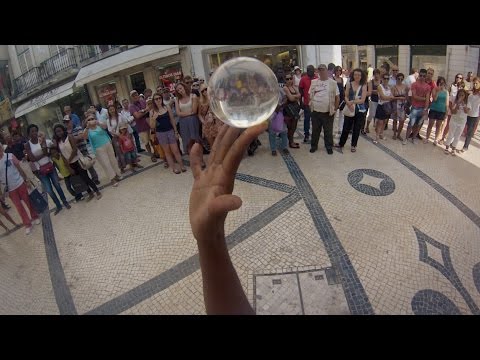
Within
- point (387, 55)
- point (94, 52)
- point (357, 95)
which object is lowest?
point (357, 95)

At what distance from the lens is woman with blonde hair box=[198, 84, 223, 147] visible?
5.64m

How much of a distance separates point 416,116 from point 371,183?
2.80 m

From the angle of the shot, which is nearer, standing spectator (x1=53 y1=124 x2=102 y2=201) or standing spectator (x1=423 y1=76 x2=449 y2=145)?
standing spectator (x1=53 y1=124 x2=102 y2=201)

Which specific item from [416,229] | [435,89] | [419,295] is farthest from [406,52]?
[419,295]

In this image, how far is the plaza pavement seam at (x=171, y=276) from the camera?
3.75 meters

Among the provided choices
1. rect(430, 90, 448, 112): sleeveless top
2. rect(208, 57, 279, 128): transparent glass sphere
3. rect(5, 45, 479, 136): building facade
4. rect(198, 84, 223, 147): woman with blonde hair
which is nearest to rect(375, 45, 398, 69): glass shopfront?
rect(5, 45, 479, 136): building facade

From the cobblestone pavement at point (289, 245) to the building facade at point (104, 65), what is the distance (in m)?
10.3

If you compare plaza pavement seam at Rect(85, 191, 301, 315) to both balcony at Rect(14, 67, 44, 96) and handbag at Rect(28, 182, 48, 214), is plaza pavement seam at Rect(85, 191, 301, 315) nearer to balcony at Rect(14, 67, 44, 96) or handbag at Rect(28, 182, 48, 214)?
handbag at Rect(28, 182, 48, 214)

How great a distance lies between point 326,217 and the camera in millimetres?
4781

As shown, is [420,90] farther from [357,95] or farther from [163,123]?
[163,123]

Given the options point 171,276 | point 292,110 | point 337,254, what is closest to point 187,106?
point 292,110

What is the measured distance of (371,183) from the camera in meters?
5.69

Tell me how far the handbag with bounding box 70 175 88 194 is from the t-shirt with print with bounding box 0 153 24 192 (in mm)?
846
